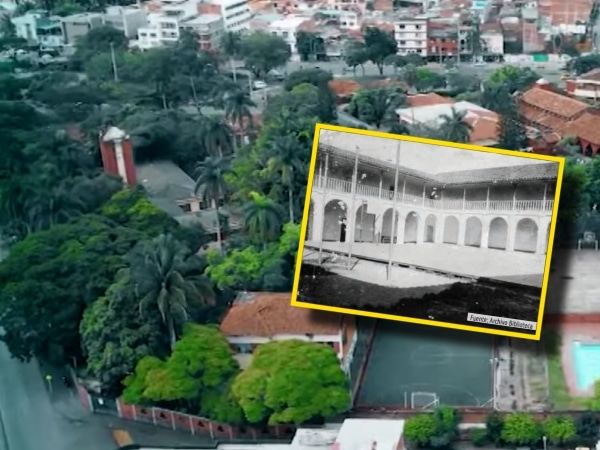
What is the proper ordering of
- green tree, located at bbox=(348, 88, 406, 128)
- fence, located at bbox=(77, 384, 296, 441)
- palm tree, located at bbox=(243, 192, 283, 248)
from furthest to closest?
green tree, located at bbox=(348, 88, 406, 128) < palm tree, located at bbox=(243, 192, 283, 248) < fence, located at bbox=(77, 384, 296, 441)

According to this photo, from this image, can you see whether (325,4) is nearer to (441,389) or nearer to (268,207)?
(268,207)

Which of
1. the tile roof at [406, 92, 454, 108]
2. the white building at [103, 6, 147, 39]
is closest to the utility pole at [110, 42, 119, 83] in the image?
the white building at [103, 6, 147, 39]

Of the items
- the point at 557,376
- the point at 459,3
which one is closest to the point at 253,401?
the point at 557,376

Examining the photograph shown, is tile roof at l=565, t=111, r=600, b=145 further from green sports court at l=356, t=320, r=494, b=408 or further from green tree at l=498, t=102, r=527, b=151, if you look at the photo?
green sports court at l=356, t=320, r=494, b=408

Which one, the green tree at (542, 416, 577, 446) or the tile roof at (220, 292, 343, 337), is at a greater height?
the tile roof at (220, 292, 343, 337)

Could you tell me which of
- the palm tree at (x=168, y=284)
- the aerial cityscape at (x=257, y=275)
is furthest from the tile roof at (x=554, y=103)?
the palm tree at (x=168, y=284)

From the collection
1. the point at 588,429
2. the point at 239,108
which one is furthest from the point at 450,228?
the point at 239,108
